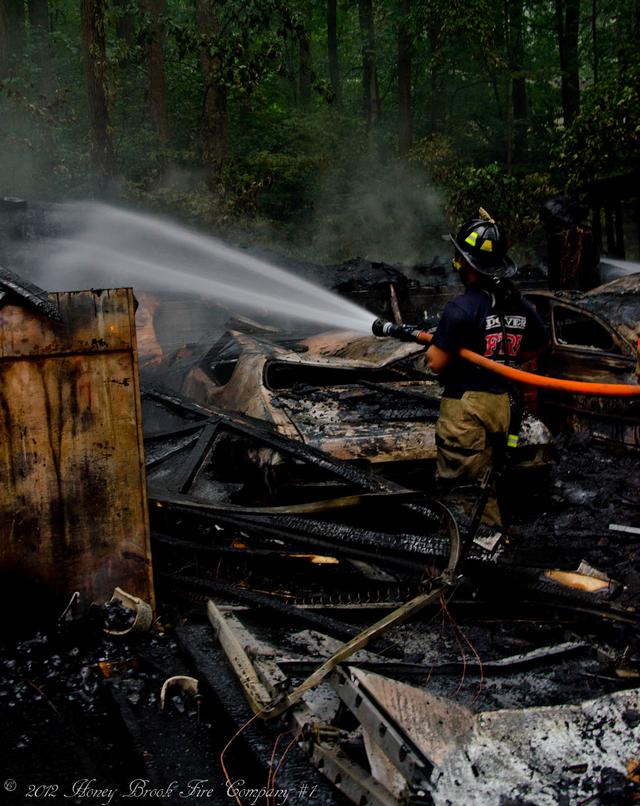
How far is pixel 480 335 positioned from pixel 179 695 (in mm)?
2583

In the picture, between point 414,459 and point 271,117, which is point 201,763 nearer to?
point 414,459

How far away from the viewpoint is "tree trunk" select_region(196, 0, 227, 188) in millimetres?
15859

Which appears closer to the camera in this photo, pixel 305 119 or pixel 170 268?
A: pixel 170 268

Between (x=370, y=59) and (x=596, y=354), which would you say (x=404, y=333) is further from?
(x=370, y=59)

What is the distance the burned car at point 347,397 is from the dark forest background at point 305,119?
30.7 feet

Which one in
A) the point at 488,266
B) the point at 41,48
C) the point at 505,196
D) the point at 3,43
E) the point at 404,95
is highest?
the point at 41,48

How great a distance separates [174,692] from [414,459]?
239 centimetres

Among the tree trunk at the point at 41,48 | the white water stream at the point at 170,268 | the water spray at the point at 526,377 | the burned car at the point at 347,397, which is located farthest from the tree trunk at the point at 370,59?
the water spray at the point at 526,377

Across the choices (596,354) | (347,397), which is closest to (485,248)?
(347,397)

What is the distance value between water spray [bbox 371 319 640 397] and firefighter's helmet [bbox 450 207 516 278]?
505mm

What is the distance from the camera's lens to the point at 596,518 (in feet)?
17.9

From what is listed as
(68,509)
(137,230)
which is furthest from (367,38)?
(68,509)

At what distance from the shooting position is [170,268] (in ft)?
36.2

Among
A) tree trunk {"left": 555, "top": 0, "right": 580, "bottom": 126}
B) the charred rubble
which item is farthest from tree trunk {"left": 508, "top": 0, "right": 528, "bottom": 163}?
the charred rubble
